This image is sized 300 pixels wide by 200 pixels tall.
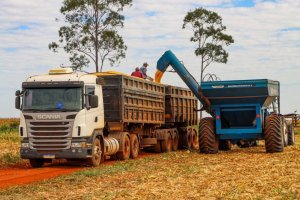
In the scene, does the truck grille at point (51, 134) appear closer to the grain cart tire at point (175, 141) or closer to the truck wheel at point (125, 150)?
the truck wheel at point (125, 150)

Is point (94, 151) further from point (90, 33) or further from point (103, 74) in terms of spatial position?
point (90, 33)

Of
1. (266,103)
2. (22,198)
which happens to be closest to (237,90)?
(266,103)

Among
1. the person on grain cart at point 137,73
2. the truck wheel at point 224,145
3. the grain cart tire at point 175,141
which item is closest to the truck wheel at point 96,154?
the person on grain cart at point 137,73

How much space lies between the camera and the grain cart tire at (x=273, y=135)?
74.3 ft

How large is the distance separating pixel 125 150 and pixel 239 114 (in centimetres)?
504

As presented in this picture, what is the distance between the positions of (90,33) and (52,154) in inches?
1339

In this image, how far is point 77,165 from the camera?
66.9 ft

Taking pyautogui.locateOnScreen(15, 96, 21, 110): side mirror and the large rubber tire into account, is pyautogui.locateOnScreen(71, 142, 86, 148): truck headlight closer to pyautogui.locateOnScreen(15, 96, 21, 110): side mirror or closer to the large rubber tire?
pyautogui.locateOnScreen(15, 96, 21, 110): side mirror

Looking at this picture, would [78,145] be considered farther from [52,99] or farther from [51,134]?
[52,99]

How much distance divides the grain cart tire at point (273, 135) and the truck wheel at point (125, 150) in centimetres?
549

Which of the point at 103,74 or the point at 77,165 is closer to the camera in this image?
the point at 77,165

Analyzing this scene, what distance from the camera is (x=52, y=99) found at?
18938 millimetres

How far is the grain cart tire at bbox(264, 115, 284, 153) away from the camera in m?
22.7

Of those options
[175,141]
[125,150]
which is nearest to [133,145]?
[125,150]
